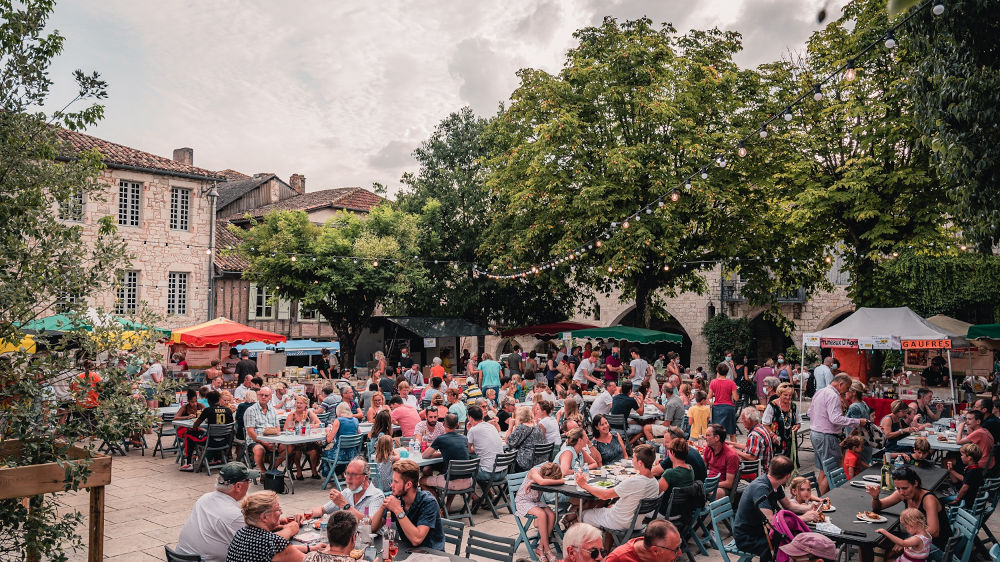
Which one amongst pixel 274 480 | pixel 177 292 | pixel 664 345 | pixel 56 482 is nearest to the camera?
pixel 56 482

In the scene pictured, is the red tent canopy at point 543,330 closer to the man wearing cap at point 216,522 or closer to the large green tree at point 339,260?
the large green tree at point 339,260

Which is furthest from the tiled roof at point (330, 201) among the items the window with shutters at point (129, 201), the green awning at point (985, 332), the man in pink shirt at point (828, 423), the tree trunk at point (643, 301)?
the man in pink shirt at point (828, 423)

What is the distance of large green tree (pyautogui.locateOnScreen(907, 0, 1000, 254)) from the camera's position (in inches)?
326

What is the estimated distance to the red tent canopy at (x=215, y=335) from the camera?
1577 centimetres

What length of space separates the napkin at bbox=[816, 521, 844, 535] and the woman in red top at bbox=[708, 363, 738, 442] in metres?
5.78

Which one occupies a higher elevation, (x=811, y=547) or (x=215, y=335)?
(x=215, y=335)

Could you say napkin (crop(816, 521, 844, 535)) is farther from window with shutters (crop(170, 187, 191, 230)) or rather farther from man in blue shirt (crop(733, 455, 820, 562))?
window with shutters (crop(170, 187, 191, 230))

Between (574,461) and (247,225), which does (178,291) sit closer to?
(247,225)

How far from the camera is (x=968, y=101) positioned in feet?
27.2

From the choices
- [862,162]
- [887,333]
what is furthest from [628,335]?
[887,333]

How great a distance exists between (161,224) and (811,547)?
85.5 feet

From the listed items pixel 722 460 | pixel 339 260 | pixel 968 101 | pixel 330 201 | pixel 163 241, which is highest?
pixel 330 201

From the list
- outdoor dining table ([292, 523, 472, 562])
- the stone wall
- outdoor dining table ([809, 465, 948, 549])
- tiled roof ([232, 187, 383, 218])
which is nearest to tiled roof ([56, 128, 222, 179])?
the stone wall

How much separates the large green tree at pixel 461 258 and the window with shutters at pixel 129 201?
32.4ft
